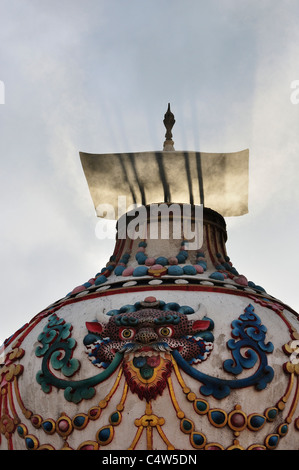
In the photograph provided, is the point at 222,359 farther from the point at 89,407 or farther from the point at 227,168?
the point at 227,168

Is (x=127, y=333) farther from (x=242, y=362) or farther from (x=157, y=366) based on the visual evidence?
(x=242, y=362)

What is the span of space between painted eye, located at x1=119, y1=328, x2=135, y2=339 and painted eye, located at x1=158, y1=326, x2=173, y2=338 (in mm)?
267

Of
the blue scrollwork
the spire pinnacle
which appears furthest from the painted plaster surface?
the spire pinnacle

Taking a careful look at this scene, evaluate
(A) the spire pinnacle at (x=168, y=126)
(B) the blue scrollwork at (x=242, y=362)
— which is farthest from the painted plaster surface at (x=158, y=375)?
(A) the spire pinnacle at (x=168, y=126)

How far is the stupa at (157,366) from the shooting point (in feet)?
17.8

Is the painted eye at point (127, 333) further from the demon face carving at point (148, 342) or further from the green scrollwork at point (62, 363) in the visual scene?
the green scrollwork at point (62, 363)

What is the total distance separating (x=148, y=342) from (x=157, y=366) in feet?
0.86

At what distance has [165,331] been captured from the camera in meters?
5.86

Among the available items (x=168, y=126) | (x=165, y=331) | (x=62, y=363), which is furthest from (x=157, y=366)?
(x=168, y=126)

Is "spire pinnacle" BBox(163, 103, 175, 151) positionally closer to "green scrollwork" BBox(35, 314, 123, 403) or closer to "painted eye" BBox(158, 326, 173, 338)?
"green scrollwork" BBox(35, 314, 123, 403)

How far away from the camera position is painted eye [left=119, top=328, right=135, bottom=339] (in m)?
5.87

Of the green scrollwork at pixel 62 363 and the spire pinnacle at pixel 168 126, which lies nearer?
the green scrollwork at pixel 62 363

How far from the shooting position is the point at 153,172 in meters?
8.42
